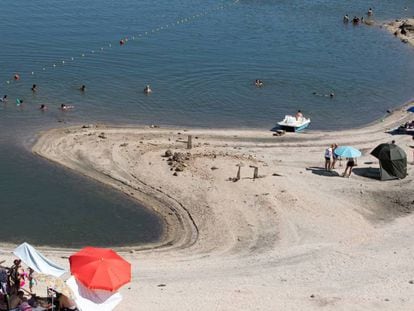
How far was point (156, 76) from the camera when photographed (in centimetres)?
6175

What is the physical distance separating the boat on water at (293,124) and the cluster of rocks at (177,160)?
34.3 feet

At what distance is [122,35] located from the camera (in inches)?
2908

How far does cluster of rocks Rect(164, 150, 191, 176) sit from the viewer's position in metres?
40.7

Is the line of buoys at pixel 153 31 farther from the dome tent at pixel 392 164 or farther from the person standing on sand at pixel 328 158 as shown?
the dome tent at pixel 392 164

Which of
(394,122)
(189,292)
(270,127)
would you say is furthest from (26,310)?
(394,122)

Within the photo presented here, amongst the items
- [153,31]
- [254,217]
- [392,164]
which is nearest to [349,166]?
[392,164]

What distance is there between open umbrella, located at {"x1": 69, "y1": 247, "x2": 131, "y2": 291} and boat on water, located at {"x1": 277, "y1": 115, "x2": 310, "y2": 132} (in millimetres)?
29557

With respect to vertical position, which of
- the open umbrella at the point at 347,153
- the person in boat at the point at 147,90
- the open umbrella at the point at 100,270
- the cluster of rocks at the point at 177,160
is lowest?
the open umbrella at the point at 100,270

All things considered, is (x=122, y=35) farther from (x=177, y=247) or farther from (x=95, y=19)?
(x=177, y=247)

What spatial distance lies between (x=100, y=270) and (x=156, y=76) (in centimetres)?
4142

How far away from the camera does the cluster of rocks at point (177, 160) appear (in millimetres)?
40737

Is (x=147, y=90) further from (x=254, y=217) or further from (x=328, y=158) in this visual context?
(x=254, y=217)

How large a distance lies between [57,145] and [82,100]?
10.5 meters

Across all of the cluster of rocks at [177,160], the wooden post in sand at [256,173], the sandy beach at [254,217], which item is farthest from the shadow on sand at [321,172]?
the cluster of rocks at [177,160]
